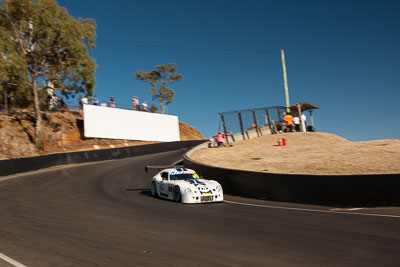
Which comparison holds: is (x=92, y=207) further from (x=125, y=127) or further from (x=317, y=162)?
(x=125, y=127)

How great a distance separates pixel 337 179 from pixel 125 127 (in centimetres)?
3660

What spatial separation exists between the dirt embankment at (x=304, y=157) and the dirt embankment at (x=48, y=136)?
19808 millimetres

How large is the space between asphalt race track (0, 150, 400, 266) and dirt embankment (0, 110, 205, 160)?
25.0 meters

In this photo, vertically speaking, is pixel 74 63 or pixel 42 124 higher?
pixel 74 63

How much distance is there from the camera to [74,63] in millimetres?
39969

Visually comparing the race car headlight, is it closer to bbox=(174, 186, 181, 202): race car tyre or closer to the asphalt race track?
bbox=(174, 186, 181, 202): race car tyre

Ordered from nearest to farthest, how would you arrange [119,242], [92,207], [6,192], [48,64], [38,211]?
1. [119,242]
2. [38,211]
3. [92,207]
4. [6,192]
5. [48,64]

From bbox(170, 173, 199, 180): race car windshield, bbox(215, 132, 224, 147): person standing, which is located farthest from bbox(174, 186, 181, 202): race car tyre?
bbox(215, 132, 224, 147): person standing

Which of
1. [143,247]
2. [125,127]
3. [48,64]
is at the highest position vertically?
[48,64]

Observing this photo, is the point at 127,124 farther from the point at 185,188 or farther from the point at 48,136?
the point at 185,188

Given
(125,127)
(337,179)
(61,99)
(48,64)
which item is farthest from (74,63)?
(337,179)

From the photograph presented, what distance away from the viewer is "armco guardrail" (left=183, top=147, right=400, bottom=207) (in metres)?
11.0

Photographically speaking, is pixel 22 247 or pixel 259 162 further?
pixel 259 162

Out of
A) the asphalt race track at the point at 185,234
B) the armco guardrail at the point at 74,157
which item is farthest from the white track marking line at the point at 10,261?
the armco guardrail at the point at 74,157
